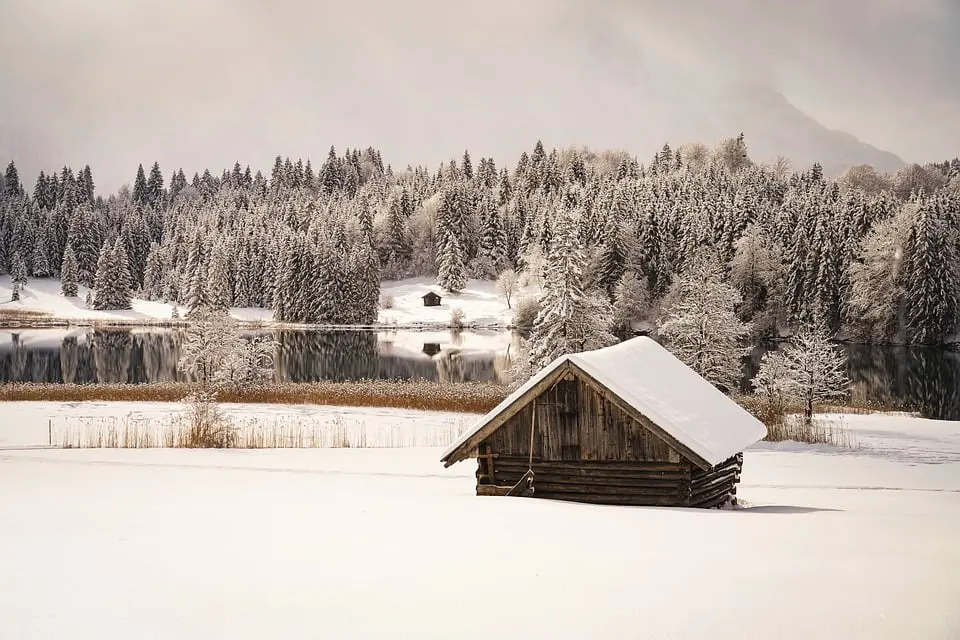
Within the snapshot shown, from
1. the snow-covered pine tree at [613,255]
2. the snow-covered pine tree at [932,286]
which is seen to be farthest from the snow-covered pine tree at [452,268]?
the snow-covered pine tree at [932,286]

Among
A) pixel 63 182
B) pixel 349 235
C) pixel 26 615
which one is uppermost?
pixel 63 182

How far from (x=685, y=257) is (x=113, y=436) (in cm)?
8517

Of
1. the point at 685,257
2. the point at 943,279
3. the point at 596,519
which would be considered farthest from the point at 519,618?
the point at 685,257

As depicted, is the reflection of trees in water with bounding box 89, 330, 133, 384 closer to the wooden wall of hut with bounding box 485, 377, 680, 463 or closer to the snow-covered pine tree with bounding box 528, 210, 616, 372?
the snow-covered pine tree with bounding box 528, 210, 616, 372

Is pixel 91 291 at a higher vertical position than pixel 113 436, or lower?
higher

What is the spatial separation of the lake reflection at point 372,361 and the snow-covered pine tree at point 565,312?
12874 millimetres

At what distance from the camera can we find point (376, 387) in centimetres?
4209

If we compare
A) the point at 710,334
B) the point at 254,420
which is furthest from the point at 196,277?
the point at 710,334

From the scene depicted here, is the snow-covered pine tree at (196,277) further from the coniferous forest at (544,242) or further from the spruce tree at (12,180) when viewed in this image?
the spruce tree at (12,180)

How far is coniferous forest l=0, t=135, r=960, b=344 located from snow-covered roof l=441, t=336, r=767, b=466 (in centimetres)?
2476

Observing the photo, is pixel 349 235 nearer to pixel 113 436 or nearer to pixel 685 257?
pixel 685 257

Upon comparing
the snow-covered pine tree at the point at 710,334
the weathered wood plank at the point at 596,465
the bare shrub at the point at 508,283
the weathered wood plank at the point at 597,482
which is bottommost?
the weathered wood plank at the point at 597,482

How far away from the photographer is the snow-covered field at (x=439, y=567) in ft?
20.5

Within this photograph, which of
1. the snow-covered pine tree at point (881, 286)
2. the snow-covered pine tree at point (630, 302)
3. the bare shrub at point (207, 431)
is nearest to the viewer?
the bare shrub at point (207, 431)
